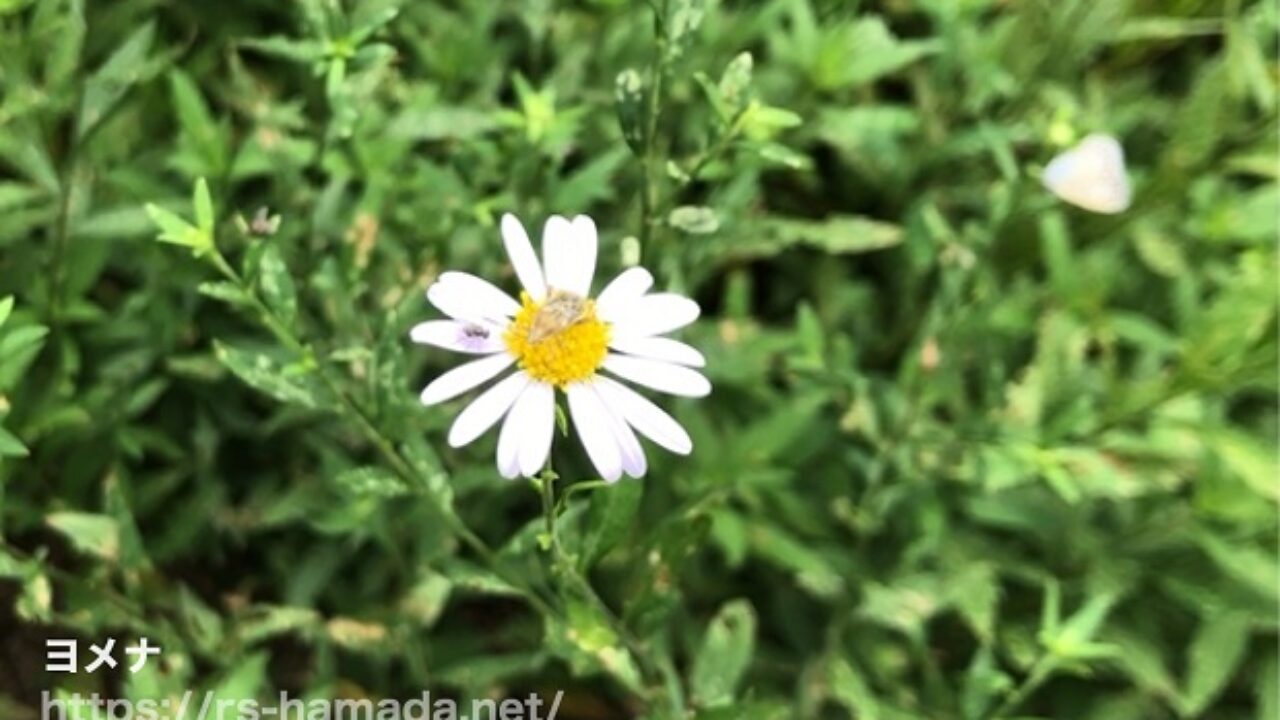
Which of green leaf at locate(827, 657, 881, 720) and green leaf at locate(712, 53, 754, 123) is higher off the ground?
green leaf at locate(712, 53, 754, 123)

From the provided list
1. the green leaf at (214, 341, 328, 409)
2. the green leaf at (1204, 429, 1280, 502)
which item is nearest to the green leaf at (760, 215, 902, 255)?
the green leaf at (1204, 429, 1280, 502)

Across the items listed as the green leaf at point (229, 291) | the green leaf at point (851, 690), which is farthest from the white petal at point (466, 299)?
the green leaf at point (851, 690)

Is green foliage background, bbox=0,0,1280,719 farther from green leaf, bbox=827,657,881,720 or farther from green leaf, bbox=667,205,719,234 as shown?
green leaf, bbox=667,205,719,234

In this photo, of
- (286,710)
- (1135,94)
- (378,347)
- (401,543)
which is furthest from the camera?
(1135,94)

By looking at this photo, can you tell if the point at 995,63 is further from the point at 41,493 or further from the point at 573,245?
the point at 41,493

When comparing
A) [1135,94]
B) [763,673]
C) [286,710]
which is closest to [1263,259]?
[1135,94]

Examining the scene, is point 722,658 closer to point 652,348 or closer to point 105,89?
point 652,348
